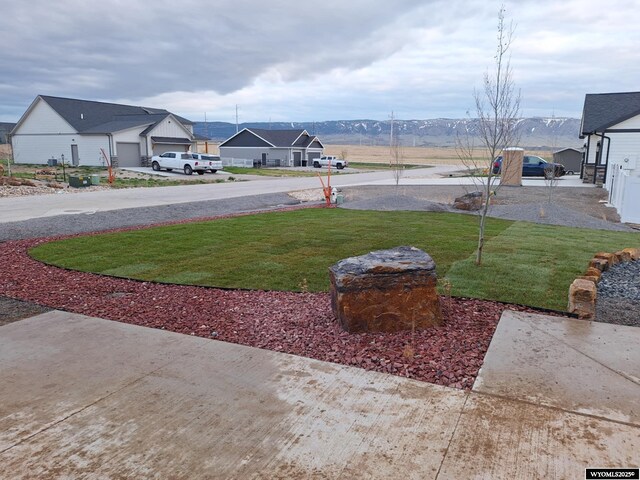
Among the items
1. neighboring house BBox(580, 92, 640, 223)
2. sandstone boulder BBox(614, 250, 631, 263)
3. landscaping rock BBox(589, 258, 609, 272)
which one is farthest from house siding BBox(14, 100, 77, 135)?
landscaping rock BBox(589, 258, 609, 272)

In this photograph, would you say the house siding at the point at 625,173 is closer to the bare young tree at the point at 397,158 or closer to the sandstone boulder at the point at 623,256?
the sandstone boulder at the point at 623,256

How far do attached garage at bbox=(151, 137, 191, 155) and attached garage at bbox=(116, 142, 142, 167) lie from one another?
60.3 inches

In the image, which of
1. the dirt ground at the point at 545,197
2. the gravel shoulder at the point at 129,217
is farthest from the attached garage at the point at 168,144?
the gravel shoulder at the point at 129,217

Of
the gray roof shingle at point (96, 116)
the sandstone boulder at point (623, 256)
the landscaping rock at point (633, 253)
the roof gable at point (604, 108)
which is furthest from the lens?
the gray roof shingle at point (96, 116)

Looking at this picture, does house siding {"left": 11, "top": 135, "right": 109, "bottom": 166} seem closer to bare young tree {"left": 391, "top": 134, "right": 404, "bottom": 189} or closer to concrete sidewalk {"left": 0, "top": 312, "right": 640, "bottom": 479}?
bare young tree {"left": 391, "top": 134, "right": 404, "bottom": 189}

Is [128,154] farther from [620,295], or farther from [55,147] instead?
[620,295]

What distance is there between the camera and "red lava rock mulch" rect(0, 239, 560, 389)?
4617 mm

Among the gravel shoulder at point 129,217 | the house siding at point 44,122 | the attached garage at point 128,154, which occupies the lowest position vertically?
the gravel shoulder at point 129,217

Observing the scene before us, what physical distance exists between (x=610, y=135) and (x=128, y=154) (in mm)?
37449

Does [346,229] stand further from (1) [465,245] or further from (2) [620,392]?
(2) [620,392]

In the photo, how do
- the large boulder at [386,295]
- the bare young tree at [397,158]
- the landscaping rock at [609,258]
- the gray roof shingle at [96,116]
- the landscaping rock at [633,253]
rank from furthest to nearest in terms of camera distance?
the gray roof shingle at [96,116] < the bare young tree at [397,158] < the landscaping rock at [633,253] < the landscaping rock at [609,258] < the large boulder at [386,295]

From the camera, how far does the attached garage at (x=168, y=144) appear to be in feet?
153

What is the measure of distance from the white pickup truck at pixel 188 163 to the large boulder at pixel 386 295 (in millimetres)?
36312

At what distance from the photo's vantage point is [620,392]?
394 centimetres
